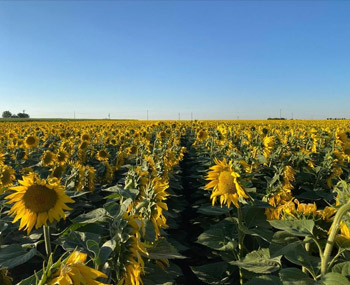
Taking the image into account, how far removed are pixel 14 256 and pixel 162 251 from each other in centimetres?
87

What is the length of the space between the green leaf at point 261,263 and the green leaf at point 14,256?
1431 mm

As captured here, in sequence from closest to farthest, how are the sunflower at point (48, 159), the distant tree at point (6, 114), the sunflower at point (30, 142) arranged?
the sunflower at point (48, 159) < the sunflower at point (30, 142) < the distant tree at point (6, 114)

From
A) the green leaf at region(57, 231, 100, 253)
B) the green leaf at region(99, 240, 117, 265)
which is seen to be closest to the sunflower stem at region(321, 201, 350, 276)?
the green leaf at region(99, 240, 117, 265)

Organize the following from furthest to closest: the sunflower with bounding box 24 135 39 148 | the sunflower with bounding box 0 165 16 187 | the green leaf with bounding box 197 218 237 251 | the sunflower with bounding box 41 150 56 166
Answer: the sunflower with bounding box 24 135 39 148
the sunflower with bounding box 41 150 56 166
the sunflower with bounding box 0 165 16 187
the green leaf with bounding box 197 218 237 251

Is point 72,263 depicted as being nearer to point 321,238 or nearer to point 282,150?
point 321,238

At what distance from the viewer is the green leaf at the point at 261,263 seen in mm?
2071

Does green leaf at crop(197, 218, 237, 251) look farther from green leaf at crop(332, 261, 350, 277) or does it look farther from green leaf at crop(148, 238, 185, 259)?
green leaf at crop(332, 261, 350, 277)

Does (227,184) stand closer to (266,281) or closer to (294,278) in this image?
(266,281)

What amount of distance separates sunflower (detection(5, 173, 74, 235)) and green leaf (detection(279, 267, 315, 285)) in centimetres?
154

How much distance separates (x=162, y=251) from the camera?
180 cm

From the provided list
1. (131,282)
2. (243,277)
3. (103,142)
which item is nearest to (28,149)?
(103,142)

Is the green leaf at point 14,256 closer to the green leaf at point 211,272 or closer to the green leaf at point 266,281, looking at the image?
the green leaf at point 266,281

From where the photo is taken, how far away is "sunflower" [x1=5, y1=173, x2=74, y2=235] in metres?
2.12

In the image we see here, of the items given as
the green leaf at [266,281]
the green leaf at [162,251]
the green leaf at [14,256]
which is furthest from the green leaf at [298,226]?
the green leaf at [14,256]
